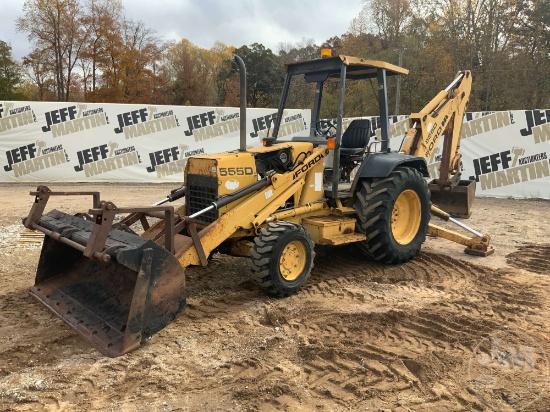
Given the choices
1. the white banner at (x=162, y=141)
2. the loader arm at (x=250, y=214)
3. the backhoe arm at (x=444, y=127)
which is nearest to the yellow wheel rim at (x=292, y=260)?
the loader arm at (x=250, y=214)

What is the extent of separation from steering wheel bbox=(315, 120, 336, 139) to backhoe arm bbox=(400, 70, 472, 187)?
138cm

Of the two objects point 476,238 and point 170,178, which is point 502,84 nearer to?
point 170,178

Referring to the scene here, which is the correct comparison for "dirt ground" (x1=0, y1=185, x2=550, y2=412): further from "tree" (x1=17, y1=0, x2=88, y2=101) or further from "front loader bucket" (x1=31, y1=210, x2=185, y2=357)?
"tree" (x1=17, y1=0, x2=88, y2=101)

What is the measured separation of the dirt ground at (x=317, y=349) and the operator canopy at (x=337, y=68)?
2491 millimetres

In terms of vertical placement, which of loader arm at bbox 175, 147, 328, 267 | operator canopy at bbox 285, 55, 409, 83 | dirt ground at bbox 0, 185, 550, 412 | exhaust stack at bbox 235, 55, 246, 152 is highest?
operator canopy at bbox 285, 55, 409, 83

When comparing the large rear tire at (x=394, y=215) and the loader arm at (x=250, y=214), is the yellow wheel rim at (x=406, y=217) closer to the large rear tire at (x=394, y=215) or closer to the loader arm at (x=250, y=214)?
the large rear tire at (x=394, y=215)

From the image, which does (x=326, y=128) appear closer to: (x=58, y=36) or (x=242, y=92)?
(x=242, y=92)

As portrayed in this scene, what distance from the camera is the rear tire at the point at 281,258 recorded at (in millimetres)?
4547

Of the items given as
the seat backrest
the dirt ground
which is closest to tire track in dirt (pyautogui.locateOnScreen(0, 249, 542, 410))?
the dirt ground

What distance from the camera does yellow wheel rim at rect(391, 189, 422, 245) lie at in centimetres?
619

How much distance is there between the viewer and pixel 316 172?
18.4 feet

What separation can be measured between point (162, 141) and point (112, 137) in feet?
4.80

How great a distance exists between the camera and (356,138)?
6.24 meters

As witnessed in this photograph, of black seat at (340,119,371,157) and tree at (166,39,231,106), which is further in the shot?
tree at (166,39,231,106)
